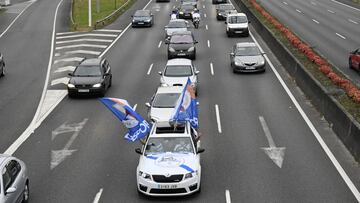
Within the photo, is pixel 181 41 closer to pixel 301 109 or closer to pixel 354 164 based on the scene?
pixel 301 109

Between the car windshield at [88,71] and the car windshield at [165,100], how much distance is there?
6.75 metres

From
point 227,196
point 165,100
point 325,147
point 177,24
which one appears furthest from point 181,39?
point 227,196

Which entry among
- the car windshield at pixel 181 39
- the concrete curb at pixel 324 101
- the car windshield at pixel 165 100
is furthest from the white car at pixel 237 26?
the car windshield at pixel 165 100

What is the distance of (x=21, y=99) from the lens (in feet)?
93.5

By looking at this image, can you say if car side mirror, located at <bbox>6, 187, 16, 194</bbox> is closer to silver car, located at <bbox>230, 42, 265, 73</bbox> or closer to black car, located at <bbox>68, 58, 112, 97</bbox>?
black car, located at <bbox>68, 58, 112, 97</bbox>

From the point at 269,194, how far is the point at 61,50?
30601 mm

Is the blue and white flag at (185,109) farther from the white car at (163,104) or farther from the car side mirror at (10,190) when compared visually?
the car side mirror at (10,190)

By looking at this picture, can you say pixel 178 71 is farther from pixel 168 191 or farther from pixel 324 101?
pixel 168 191

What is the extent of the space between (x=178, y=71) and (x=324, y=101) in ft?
27.7

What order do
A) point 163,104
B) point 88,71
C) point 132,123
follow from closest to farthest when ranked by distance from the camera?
1. point 132,123
2. point 163,104
3. point 88,71

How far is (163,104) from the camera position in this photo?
893 inches

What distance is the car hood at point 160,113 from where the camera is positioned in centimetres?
2173

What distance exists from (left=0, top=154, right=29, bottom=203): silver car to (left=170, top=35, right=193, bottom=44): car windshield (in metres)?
24.1


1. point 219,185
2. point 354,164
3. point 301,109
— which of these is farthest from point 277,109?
point 219,185
